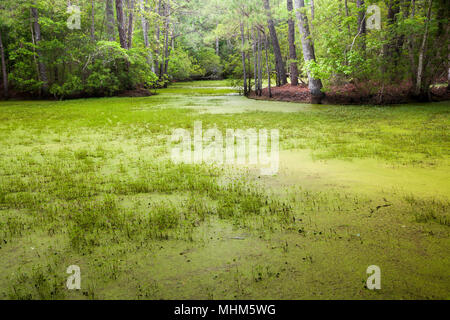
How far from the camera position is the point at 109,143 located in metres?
6.57

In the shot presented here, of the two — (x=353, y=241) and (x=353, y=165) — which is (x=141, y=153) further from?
(x=353, y=241)

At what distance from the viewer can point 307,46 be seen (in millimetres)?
13484

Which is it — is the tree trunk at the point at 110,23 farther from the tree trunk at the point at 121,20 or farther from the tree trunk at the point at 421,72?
the tree trunk at the point at 421,72

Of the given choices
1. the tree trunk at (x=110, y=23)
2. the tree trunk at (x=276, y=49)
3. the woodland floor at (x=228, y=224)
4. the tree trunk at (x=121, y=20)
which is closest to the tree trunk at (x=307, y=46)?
the tree trunk at (x=276, y=49)

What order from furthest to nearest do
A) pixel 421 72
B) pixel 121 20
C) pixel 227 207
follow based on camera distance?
pixel 121 20 < pixel 421 72 < pixel 227 207

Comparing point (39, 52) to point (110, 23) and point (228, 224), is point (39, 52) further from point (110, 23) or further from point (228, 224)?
point (228, 224)

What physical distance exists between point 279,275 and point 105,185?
104 inches

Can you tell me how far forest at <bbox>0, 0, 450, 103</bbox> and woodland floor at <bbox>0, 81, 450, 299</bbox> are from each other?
7040 mm

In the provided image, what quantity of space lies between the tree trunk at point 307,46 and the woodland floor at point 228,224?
8162 mm

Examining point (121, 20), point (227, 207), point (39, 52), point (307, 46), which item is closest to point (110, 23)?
point (121, 20)

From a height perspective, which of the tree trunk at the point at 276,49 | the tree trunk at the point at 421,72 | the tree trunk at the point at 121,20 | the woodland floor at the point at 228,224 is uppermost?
the tree trunk at the point at 121,20

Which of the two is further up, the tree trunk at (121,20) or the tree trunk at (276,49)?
the tree trunk at (121,20)

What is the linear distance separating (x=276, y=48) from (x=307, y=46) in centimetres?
577

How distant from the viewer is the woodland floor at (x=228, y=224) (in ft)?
6.48
